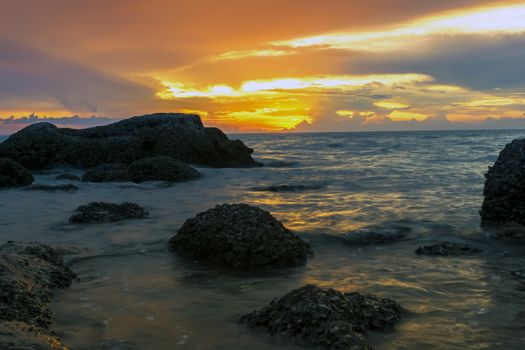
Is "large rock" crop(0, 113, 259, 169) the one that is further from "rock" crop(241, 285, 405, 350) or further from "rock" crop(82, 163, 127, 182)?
"rock" crop(241, 285, 405, 350)

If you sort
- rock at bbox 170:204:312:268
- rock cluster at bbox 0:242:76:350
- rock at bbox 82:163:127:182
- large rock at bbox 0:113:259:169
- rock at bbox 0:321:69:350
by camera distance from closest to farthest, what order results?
rock at bbox 0:321:69:350 → rock cluster at bbox 0:242:76:350 → rock at bbox 170:204:312:268 → rock at bbox 82:163:127:182 → large rock at bbox 0:113:259:169

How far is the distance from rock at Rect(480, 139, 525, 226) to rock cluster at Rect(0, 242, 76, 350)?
646cm

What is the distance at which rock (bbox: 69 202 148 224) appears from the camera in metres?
7.98

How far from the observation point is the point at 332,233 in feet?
24.6

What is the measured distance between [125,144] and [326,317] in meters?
17.2

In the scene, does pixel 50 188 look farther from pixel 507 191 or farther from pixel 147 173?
pixel 507 191

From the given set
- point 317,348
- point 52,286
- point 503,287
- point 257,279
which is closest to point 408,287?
point 503,287

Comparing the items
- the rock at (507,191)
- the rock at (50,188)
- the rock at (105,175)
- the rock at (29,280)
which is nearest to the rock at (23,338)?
the rock at (29,280)

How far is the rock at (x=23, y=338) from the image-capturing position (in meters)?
2.73

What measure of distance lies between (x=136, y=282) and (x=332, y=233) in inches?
133

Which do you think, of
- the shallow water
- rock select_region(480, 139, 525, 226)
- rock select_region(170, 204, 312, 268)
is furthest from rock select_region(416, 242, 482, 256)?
rock select_region(480, 139, 525, 226)

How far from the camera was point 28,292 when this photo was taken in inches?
157

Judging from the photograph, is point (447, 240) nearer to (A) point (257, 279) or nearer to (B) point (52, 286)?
(A) point (257, 279)

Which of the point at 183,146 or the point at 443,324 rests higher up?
the point at 183,146
